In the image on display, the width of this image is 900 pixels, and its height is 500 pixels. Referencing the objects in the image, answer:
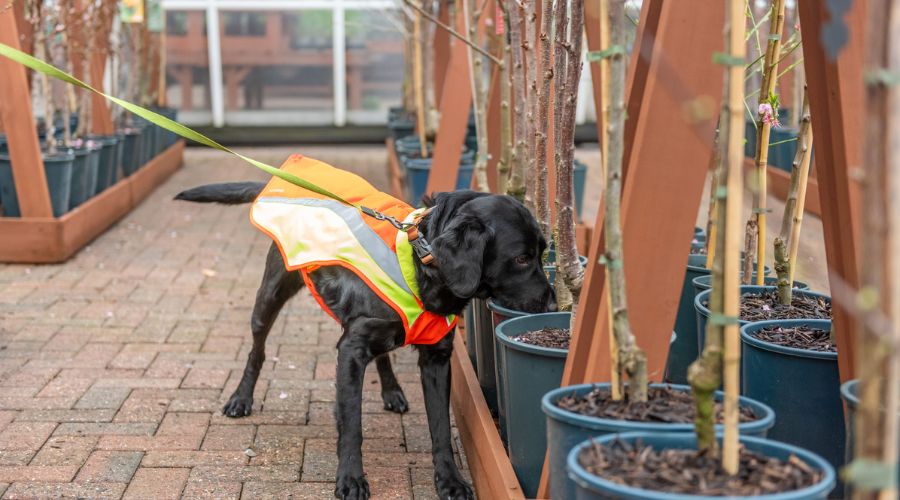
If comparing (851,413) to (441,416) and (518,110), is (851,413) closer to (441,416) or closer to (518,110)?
(441,416)

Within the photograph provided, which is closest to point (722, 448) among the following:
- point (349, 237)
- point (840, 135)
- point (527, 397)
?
point (840, 135)

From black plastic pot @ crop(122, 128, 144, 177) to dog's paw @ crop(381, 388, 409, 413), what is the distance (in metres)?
6.63

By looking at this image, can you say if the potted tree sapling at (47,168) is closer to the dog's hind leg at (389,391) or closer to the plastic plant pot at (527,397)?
the dog's hind leg at (389,391)

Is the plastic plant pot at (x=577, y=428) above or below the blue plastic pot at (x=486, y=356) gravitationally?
above

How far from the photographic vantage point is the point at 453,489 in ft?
11.5

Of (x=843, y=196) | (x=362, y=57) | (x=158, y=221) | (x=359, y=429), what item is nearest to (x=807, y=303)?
(x=843, y=196)

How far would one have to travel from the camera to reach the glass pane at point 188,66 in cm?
1472

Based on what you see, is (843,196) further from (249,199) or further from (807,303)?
(249,199)

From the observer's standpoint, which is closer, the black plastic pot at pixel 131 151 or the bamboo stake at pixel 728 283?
the bamboo stake at pixel 728 283

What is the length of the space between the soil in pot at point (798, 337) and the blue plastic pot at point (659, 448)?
101 centimetres

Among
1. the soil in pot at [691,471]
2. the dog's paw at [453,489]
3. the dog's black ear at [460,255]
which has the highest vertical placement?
the dog's black ear at [460,255]

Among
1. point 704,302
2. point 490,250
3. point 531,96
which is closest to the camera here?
point 490,250

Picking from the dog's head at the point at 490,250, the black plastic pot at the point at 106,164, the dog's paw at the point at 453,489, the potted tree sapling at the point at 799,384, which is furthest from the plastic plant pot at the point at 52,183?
the potted tree sapling at the point at 799,384

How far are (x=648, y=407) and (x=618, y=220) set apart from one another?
0.42m
